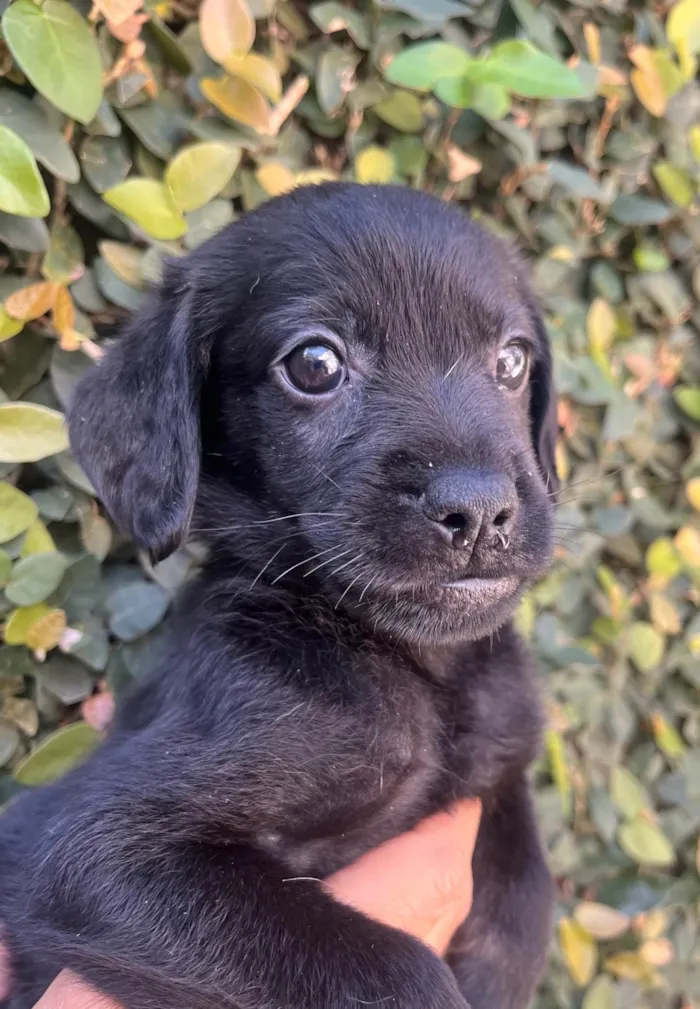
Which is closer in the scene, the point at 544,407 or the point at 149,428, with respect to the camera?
the point at 149,428

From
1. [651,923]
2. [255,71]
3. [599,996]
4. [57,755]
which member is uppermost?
[255,71]

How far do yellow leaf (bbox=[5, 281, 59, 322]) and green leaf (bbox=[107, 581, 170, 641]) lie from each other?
0.62m

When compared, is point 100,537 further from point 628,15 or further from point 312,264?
point 628,15

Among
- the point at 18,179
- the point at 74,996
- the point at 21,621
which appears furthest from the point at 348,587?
the point at 18,179

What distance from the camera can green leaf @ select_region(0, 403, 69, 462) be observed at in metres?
1.36

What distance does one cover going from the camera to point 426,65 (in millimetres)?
1589

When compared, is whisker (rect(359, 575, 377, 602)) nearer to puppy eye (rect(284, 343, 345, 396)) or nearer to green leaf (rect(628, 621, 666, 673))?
puppy eye (rect(284, 343, 345, 396))

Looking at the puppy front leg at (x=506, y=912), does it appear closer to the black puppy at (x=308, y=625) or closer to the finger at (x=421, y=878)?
the black puppy at (x=308, y=625)

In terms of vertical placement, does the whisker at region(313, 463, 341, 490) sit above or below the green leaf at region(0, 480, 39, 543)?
above

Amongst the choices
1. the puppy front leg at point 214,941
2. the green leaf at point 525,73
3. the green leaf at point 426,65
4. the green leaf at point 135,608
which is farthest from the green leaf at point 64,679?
the green leaf at point 525,73

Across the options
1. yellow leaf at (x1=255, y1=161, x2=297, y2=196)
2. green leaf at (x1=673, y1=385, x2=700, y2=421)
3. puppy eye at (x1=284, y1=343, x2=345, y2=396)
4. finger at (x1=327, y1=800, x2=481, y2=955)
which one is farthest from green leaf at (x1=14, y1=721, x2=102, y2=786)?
green leaf at (x1=673, y1=385, x2=700, y2=421)

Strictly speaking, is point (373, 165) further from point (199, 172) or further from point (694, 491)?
point (694, 491)

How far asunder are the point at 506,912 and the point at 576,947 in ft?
2.49

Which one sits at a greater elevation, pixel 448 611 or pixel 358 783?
pixel 448 611
